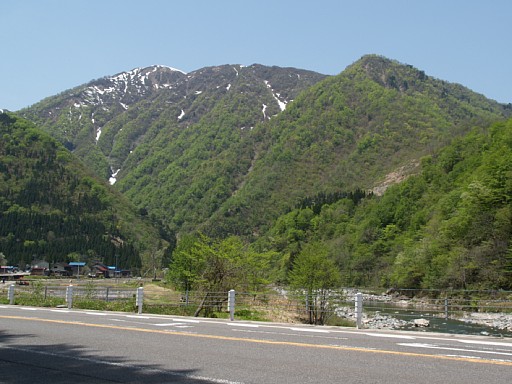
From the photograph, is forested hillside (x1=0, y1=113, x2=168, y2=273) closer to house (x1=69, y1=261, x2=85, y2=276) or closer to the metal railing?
house (x1=69, y1=261, x2=85, y2=276)

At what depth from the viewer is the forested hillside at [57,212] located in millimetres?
143625

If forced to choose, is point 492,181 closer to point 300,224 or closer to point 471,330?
point 471,330

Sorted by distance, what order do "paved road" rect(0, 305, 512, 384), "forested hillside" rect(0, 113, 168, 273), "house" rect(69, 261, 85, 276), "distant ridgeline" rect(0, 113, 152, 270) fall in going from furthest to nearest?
"forested hillside" rect(0, 113, 168, 273) < "distant ridgeline" rect(0, 113, 152, 270) < "house" rect(69, 261, 85, 276) < "paved road" rect(0, 305, 512, 384)

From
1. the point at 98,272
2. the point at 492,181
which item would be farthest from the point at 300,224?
the point at 492,181

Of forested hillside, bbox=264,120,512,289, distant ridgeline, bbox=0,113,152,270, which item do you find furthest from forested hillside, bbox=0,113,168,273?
forested hillside, bbox=264,120,512,289

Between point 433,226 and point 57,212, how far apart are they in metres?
120

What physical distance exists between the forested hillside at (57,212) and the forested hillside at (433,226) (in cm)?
4958

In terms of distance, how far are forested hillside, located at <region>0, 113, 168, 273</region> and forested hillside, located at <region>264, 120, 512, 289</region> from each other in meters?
49.6

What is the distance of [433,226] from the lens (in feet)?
269

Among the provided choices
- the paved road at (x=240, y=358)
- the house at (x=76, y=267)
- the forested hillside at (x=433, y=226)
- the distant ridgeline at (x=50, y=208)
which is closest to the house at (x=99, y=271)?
→ the house at (x=76, y=267)

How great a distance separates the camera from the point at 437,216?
84312 millimetres

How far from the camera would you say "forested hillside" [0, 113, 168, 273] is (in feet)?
471

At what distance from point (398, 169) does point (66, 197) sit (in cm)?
11110

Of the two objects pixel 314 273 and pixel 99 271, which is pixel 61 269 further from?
pixel 314 273
